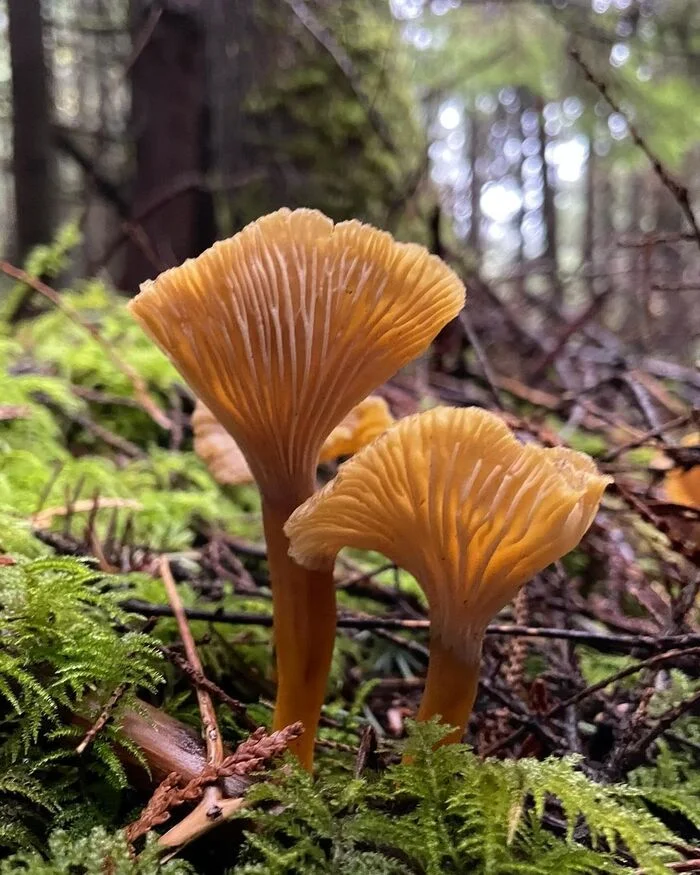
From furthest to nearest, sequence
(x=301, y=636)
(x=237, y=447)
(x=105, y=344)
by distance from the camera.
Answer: (x=105, y=344) < (x=237, y=447) < (x=301, y=636)

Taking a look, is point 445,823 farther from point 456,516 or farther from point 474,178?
point 474,178

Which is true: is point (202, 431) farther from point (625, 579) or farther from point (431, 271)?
point (625, 579)

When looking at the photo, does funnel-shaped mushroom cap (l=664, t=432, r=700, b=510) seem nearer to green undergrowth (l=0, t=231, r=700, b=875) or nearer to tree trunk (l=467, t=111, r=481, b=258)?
green undergrowth (l=0, t=231, r=700, b=875)

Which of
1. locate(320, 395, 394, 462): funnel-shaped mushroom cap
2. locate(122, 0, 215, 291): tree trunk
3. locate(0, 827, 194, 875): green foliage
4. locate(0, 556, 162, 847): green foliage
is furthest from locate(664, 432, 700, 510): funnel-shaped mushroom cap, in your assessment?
locate(122, 0, 215, 291): tree trunk

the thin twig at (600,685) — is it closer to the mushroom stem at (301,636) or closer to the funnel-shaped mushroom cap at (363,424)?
the mushroom stem at (301,636)

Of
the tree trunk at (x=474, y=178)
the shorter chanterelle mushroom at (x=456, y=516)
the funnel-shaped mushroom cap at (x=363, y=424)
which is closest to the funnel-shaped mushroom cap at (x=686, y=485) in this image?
the funnel-shaped mushroom cap at (x=363, y=424)

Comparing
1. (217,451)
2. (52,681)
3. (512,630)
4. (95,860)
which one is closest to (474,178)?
(217,451)

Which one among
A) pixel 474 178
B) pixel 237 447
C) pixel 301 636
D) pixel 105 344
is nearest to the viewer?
pixel 301 636
